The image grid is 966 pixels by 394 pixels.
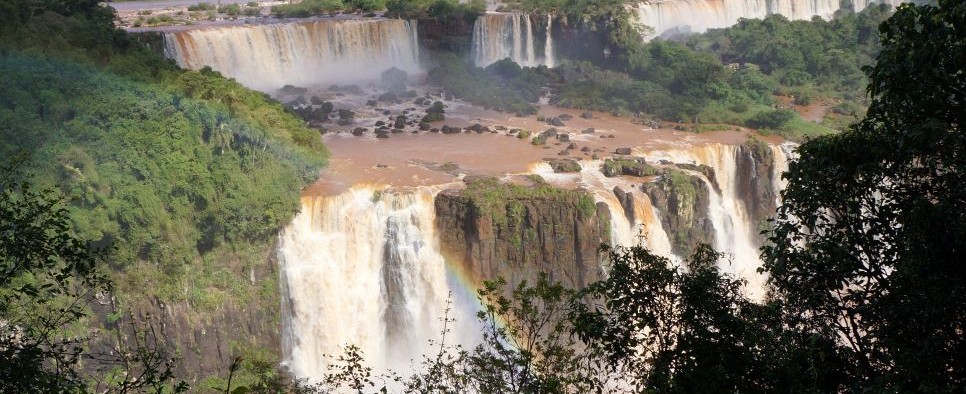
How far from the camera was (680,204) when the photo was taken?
26438 millimetres

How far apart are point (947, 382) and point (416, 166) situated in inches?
846

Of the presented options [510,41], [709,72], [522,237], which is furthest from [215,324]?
[510,41]

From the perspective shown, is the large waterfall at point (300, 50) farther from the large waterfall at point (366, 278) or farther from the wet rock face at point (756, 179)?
the wet rock face at point (756, 179)

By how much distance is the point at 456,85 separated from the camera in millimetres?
38969

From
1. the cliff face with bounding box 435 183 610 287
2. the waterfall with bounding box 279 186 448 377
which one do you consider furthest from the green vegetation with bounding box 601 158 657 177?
the waterfall with bounding box 279 186 448 377

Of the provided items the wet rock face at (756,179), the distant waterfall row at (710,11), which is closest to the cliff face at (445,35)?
the distant waterfall row at (710,11)

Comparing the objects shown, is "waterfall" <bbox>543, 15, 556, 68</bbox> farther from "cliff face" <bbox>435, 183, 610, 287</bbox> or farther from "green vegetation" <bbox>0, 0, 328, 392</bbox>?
"cliff face" <bbox>435, 183, 610, 287</bbox>

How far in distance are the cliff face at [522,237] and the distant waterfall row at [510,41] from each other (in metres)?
21.8

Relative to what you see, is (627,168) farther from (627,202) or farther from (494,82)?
(494,82)

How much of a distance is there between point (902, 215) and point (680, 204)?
18511 millimetres

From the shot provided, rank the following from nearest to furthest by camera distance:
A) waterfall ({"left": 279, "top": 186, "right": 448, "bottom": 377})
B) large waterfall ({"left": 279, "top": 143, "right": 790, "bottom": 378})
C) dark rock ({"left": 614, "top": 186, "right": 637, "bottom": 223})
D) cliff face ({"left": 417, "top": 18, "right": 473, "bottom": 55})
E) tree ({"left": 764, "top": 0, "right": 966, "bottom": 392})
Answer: tree ({"left": 764, "top": 0, "right": 966, "bottom": 392}) → large waterfall ({"left": 279, "top": 143, "right": 790, "bottom": 378}) → waterfall ({"left": 279, "top": 186, "right": 448, "bottom": 377}) → dark rock ({"left": 614, "top": 186, "right": 637, "bottom": 223}) → cliff face ({"left": 417, "top": 18, "right": 473, "bottom": 55})

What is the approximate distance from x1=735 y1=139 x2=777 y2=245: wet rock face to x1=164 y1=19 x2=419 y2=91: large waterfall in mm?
17914

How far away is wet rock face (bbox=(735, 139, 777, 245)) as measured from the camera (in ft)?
99.6

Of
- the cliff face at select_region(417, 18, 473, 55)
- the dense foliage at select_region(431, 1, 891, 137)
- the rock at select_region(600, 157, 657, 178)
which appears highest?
the cliff face at select_region(417, 18, 473, 55)
